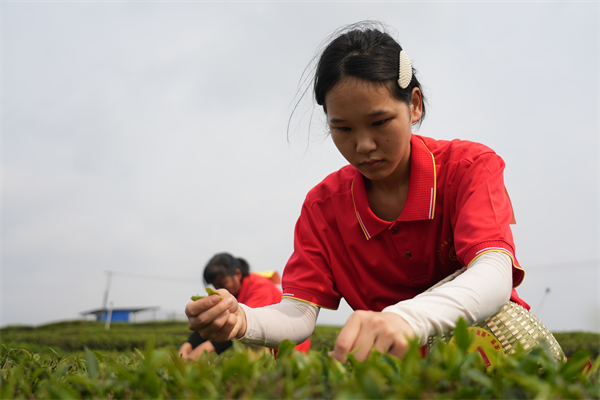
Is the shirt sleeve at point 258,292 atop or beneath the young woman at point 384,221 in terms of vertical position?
beneath

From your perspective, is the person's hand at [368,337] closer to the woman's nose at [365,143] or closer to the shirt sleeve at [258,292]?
the woman's nose at [365,143]

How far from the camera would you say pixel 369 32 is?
79.4 inches

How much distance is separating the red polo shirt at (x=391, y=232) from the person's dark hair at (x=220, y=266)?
2688 millimetres

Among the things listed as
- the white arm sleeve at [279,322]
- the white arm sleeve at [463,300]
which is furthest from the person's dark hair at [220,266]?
the white arm sleeve at [463,300]

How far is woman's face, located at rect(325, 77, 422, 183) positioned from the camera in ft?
5.53

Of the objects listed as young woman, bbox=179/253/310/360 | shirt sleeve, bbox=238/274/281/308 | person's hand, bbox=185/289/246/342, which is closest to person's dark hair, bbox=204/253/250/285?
young woman, bbox=179/253/310/360

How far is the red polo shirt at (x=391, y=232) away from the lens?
Answer: 1915 mm

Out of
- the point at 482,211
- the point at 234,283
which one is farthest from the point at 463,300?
the point at 234,283

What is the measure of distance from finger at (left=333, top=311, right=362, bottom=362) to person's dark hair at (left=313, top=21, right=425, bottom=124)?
1.00m

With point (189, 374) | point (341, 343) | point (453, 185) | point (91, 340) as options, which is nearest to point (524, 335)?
point (453, 185)

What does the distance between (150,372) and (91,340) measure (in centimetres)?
732

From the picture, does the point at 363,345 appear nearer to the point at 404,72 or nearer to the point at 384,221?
the point at 384,221

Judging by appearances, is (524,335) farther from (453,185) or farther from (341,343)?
(341,343)

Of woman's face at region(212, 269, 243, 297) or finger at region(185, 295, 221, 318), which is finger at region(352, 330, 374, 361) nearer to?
finger at region(185, 295, 221, 318)
